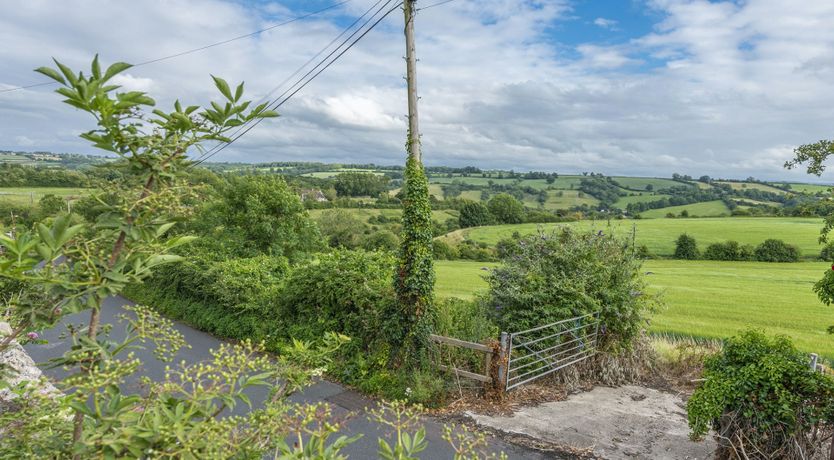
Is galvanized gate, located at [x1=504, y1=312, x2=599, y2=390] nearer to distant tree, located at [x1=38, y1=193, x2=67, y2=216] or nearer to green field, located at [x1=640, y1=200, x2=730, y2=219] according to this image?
distant tree, located at [x1=38, y1=193, x2=67, y2=216]

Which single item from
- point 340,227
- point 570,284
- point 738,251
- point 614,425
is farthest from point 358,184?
point 614,425

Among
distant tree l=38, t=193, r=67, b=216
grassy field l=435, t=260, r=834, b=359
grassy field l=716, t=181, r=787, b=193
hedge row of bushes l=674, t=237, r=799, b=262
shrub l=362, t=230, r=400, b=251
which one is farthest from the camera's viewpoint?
grassy field l=716, t=181, r=787, b=193

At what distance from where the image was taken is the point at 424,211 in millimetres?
8023

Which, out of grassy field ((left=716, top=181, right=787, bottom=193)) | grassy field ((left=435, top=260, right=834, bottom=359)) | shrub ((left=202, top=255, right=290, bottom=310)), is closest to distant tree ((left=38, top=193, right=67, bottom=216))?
shrub ((left=202, top=255, right=290, bottom=310))

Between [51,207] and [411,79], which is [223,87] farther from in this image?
[51,207]

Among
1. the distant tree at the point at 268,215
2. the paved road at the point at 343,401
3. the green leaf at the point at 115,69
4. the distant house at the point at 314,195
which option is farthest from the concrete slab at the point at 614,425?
the distant house at the point at 314,195

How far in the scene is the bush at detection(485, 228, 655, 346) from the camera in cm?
874

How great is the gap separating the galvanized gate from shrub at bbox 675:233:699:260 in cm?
4448

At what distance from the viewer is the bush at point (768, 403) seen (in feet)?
16.2

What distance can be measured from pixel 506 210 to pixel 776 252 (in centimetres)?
3120

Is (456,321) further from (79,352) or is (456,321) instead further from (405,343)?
(79,352)

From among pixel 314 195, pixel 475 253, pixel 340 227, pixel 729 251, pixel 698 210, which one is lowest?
pixel 475 253

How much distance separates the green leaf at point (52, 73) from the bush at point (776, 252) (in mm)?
54416

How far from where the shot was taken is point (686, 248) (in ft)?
155
